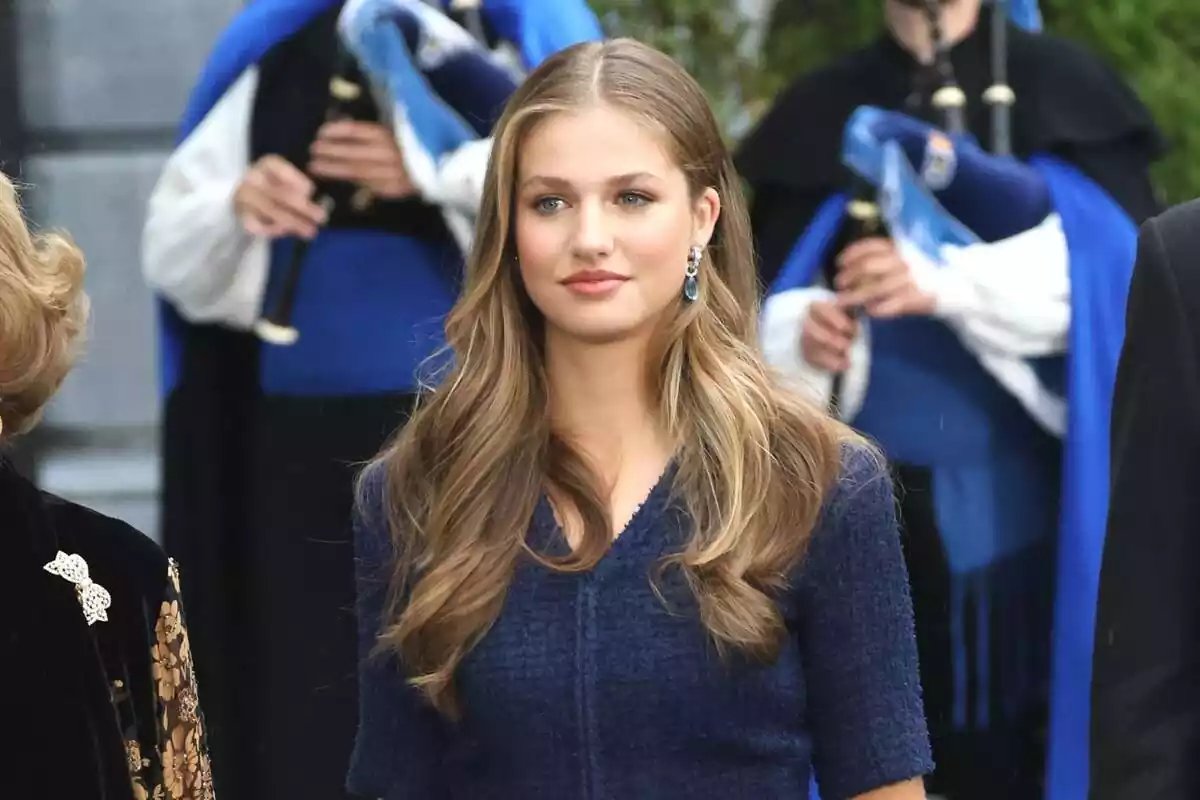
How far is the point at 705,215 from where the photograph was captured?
179cm

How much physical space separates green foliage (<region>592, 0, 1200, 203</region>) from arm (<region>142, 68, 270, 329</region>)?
0.91 m

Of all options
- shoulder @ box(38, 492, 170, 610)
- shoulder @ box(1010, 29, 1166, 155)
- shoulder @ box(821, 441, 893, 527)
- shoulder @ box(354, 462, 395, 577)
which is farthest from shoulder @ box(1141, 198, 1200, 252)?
shoulder @ box(1010, 29, 1166, 155)

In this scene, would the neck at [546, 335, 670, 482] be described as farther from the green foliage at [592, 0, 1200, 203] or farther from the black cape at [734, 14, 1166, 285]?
the green foliage at [592, 0, 1200, 203]

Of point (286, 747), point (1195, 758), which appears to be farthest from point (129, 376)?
point (1195, 758)

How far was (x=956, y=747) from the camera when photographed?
2.71m

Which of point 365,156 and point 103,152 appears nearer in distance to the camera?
point 365,156

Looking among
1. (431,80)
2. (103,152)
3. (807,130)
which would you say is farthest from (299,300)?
→ (103,152)

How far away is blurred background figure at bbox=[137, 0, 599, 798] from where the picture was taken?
2.56 meters

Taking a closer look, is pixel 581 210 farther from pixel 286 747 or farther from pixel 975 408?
pixel 286 747

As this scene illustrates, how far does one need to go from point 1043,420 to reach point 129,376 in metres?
1.61

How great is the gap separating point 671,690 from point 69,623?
0.52 metres

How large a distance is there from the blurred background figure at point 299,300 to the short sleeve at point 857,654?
37.5 inches

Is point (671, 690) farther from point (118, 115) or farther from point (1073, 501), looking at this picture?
point (118, 115)

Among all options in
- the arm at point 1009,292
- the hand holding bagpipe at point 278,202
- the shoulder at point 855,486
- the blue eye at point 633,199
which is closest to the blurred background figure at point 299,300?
the hand holding bagpipe at point 278,202
